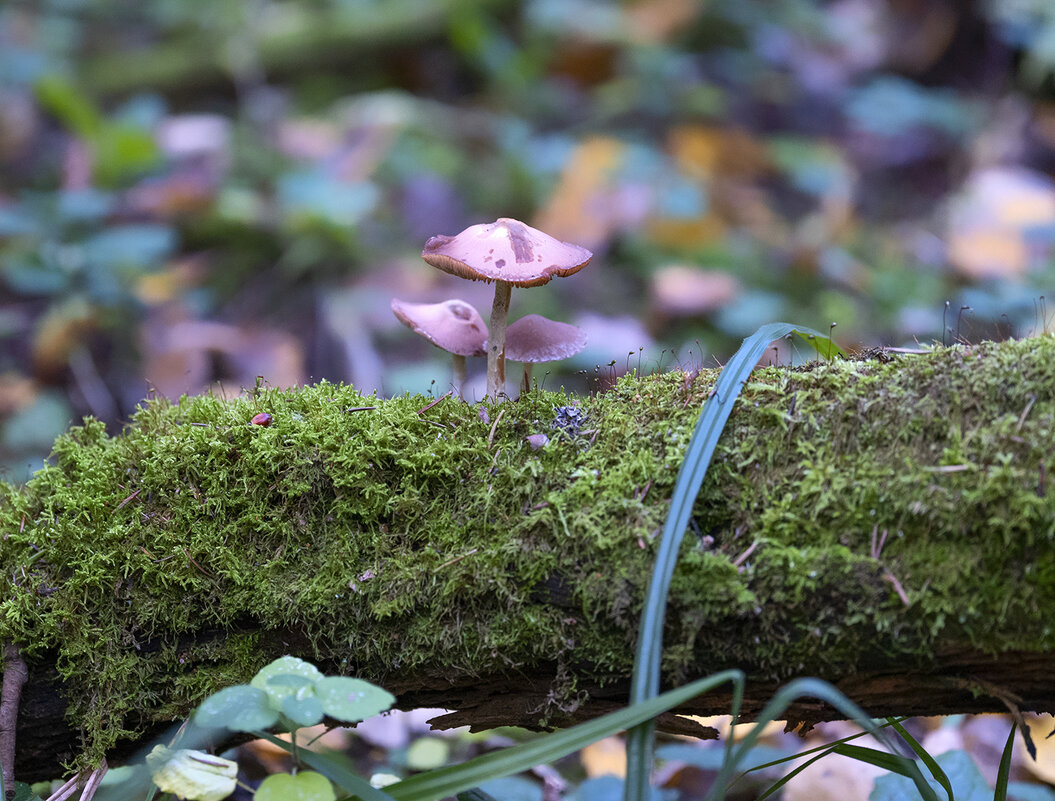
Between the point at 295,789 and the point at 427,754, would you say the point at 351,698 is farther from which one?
the point at 427,754

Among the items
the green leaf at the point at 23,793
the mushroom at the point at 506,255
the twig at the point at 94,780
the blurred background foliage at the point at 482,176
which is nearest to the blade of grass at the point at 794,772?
the mushroom at the point at 506,255

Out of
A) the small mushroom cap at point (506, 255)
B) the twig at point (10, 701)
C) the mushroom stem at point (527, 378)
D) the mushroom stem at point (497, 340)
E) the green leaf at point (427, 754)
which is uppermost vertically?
the small mushroom cap at point (506, 255)

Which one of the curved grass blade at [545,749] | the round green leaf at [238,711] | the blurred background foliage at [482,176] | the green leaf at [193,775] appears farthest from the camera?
the blurred background foliage at [482,176]

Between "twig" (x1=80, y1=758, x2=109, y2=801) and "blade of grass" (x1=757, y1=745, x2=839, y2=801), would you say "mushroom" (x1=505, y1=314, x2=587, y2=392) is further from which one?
"twig" (x1=80, y1=758, x2=109, y2=801)

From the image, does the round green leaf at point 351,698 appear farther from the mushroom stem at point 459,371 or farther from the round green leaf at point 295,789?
the mushroom stem at point 459,371

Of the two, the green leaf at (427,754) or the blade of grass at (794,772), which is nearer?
the blade of grass at (794,772)

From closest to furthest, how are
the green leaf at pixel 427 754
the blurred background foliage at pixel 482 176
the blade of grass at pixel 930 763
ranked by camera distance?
the blade of grass at pixel 930 763
the green leaf at pixel 427 754
the blurred background foliage at pixel 482 176

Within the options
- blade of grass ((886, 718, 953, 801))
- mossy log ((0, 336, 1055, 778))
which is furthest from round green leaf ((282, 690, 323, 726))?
blade of grass ((886, 718, 953, 801))
